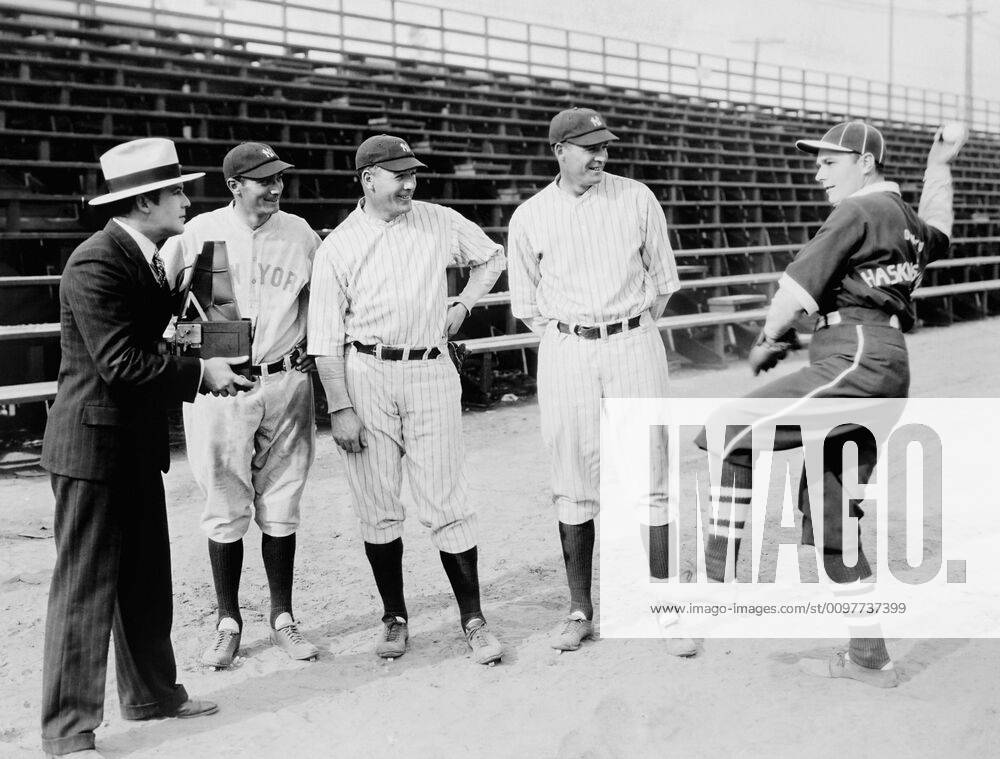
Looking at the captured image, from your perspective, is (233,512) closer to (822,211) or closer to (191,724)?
(191,724)

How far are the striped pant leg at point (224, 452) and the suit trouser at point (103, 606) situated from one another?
50 centimetres

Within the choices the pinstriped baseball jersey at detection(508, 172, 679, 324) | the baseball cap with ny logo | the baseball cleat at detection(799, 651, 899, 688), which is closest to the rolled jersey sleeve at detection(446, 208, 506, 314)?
the pinstriped baseball jersey at detection(508, 172, 679, 324)

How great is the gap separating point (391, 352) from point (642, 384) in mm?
1017

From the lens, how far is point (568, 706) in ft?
10.9

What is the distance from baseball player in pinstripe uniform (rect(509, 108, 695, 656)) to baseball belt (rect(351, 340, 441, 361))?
53 centimetres

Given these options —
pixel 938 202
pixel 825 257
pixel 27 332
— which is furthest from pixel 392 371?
pixel 27 332

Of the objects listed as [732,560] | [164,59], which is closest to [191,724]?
[732,560]

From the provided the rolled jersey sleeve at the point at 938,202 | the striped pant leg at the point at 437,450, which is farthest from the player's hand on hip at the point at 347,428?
the rolled jersey sleeve at the point at 938,202

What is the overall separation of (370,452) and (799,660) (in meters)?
1.81

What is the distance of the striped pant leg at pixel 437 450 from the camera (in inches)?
151

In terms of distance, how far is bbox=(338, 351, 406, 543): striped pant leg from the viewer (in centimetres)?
383

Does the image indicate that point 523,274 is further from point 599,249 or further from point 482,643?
point 482,643

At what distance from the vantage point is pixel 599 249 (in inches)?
156

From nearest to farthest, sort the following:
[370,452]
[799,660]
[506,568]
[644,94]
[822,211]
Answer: [799,660], [370,452], [506,568], [822,211], [644,94]
